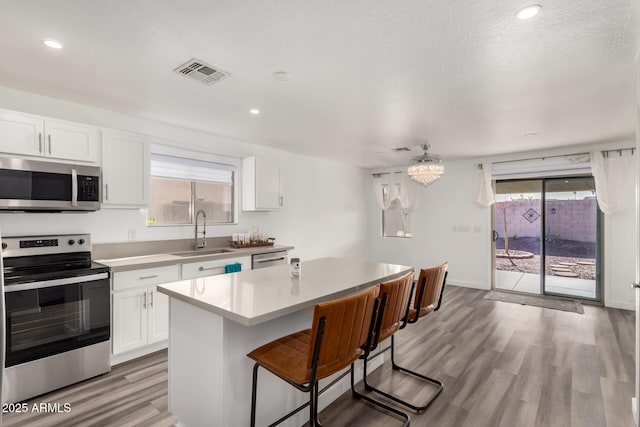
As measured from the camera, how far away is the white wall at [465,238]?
467 centimetres

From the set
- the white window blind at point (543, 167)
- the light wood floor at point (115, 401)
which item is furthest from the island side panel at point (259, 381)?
the white window blind at point (543, 167)

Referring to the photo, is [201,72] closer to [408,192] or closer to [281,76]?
[281,76]

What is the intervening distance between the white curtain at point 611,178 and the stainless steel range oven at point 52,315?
6.40 metres

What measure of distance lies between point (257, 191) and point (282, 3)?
3108 mm

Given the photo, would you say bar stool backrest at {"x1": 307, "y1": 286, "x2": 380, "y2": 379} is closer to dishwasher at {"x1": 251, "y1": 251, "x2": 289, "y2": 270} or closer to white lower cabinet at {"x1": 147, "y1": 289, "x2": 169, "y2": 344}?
white lower cabinet at {"x1": 147, "y1": 289, "x2": 169, "y2": 344}

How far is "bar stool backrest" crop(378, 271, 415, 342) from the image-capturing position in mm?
1957

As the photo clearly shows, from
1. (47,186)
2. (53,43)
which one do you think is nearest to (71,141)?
(47,186)

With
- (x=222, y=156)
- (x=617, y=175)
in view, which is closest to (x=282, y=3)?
(x=222, y=156)

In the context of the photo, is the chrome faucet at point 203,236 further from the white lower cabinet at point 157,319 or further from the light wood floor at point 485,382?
the light wood floor at point 485,382

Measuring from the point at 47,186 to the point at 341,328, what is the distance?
2744mm

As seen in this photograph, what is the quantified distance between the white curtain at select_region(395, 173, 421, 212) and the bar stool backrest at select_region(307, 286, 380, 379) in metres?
5.19

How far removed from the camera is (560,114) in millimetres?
3357

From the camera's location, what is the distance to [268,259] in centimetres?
430

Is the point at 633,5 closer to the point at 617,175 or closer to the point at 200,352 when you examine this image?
the point at 200,352
